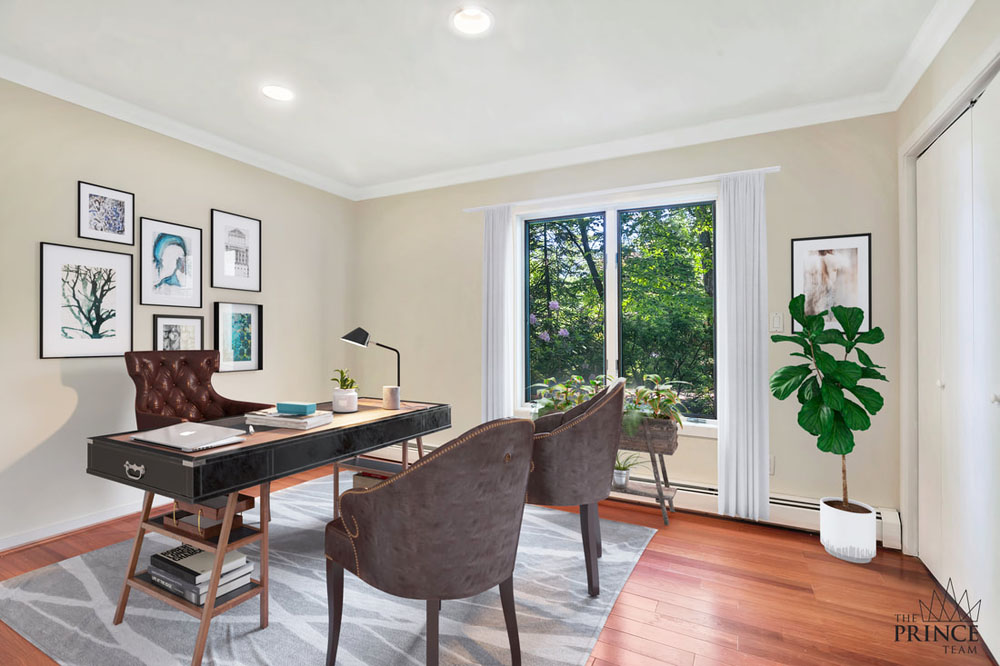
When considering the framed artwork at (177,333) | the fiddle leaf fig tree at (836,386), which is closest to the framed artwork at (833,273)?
the fiddle leaf fig tree at (836,386)

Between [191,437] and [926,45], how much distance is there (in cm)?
386

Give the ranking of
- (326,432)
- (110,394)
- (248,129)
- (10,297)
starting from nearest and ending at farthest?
1. (326,432)
2. (10,297)
3. (110,394)
4. (248,129)

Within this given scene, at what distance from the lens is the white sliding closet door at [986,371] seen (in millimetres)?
1914

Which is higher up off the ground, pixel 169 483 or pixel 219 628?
pixel 169 483

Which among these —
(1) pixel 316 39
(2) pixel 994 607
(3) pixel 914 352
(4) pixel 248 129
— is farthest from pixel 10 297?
(3) pixel 914 352

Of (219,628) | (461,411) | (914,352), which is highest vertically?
(914,352)

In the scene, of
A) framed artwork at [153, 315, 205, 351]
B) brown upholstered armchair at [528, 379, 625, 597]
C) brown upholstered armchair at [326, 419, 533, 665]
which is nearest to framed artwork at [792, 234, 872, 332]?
brown upholstered armchair at [528, 379, 625, 597]

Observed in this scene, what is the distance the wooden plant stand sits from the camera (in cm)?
191

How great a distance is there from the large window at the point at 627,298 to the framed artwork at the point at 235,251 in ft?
7.71

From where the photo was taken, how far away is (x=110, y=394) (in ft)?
10.9

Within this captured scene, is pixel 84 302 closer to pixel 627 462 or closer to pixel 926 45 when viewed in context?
pixel 627 462

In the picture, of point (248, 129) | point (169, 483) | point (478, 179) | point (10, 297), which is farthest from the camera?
point (478, 179)

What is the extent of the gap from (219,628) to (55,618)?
0.75 m

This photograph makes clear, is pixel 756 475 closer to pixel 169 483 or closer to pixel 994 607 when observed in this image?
pixel 994 607
